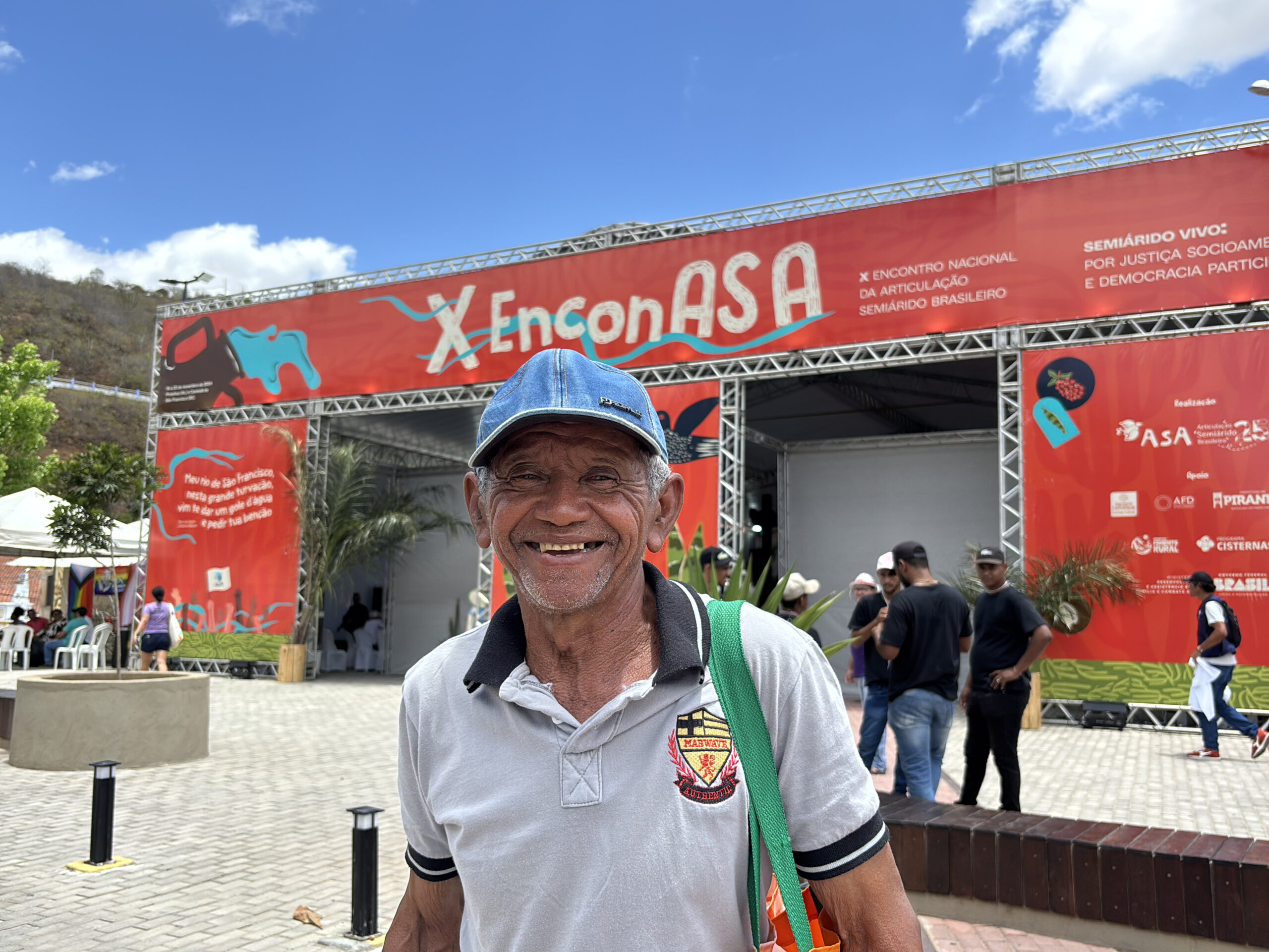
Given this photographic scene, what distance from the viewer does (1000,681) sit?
532 cm

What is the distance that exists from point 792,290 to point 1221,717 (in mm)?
7449

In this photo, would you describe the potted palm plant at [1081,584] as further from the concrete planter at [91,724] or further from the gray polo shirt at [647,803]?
the gray polo shirt at [647,803]

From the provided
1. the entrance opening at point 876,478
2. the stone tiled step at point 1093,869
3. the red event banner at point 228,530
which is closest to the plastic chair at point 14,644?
the red event banner at point 228,530

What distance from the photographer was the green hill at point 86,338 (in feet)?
180

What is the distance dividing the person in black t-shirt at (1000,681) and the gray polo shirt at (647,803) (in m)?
4.30

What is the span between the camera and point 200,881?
191 inches

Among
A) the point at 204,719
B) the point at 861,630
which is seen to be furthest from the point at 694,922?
the point at 204,719

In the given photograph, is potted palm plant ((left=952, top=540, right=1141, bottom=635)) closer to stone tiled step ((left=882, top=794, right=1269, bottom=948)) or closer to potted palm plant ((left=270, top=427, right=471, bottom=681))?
stone tiled step ((left=882, top=794, right=1269, bottom=948))

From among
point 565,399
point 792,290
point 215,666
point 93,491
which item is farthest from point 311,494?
point 565,399

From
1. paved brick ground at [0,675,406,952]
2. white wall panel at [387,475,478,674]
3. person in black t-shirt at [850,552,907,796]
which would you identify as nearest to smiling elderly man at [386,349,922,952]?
paved brick ground at [0,675,406,952]

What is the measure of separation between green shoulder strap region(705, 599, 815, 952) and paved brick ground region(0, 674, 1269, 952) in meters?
3.13

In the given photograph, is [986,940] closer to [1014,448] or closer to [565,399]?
[565,399]

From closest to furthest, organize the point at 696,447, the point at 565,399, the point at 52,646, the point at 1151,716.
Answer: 1. the point at 565,399
2. the point at 1151,716
3. the point at 696,447
4. the point at 52,646

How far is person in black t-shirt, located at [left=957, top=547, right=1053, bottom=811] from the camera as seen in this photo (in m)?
5.34
